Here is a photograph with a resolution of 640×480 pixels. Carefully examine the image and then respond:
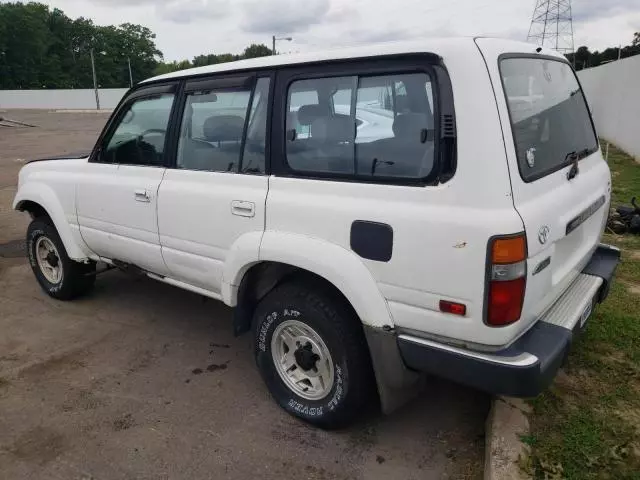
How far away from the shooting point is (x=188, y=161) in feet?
11.2

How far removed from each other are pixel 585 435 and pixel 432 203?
1496mm

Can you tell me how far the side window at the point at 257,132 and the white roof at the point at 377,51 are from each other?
0.14 meters

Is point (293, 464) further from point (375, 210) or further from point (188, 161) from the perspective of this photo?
point (188, 161)

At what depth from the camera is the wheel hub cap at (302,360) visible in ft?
9.43

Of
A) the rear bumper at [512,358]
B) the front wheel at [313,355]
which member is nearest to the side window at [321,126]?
the front wheel at [313,355]

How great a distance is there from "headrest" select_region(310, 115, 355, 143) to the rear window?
732 mm

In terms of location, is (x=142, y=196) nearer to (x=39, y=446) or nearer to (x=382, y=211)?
(x=39, y=446)

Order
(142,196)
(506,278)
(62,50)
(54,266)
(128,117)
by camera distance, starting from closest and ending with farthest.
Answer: (506,278)
(142,196)
(128,117)
(54,266)
(62,50)

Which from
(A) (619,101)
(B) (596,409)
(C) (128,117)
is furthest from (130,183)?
(A) (619,101)

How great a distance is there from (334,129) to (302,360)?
125cm

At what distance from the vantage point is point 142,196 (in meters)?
3.59

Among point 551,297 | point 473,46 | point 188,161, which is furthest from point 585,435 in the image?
point 188,161

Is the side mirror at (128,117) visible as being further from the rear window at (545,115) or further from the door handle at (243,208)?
the rear window at (545,115)

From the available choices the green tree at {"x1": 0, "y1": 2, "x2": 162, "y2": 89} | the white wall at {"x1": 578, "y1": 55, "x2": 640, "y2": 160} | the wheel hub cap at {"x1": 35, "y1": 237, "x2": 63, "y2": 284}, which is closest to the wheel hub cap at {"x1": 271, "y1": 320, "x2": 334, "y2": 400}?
→ the wheel hub cap at {"x1": 35, "y1": 237, "x2": 63, "y2": 284}
